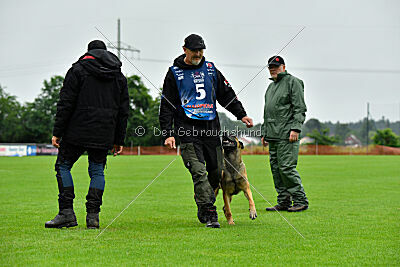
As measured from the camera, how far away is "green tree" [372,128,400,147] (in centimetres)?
6397

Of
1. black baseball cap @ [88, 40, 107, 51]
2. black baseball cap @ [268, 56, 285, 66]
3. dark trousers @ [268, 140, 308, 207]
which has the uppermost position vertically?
Answer: black baseball cap @ [268, 56, 285, 66]

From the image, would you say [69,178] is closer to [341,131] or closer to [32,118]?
[32,118]

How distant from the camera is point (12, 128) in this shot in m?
70.0

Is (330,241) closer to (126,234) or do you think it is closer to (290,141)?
(126,234)

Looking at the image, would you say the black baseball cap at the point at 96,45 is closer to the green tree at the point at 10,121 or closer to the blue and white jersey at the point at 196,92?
the blue and white jersey at the point at 196,92

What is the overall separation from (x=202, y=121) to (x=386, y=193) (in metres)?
5.93

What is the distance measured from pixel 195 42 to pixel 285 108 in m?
2.56

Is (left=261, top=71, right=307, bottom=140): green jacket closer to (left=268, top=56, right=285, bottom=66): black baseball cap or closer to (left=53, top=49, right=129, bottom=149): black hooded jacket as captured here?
(left=268, top=56, right=285, bottom=66): black baseball cap

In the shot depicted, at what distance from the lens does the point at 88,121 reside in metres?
6.09

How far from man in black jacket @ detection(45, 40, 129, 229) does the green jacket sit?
303cm

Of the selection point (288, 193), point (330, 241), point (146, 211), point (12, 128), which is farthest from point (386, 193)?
point (12, 128)

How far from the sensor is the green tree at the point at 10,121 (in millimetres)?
69375

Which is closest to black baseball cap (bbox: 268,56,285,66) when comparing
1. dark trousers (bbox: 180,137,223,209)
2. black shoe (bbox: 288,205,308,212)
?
black shoe (bbox: 288,205,308,212)

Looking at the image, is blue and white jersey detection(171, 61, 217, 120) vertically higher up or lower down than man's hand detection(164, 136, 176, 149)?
higher up
